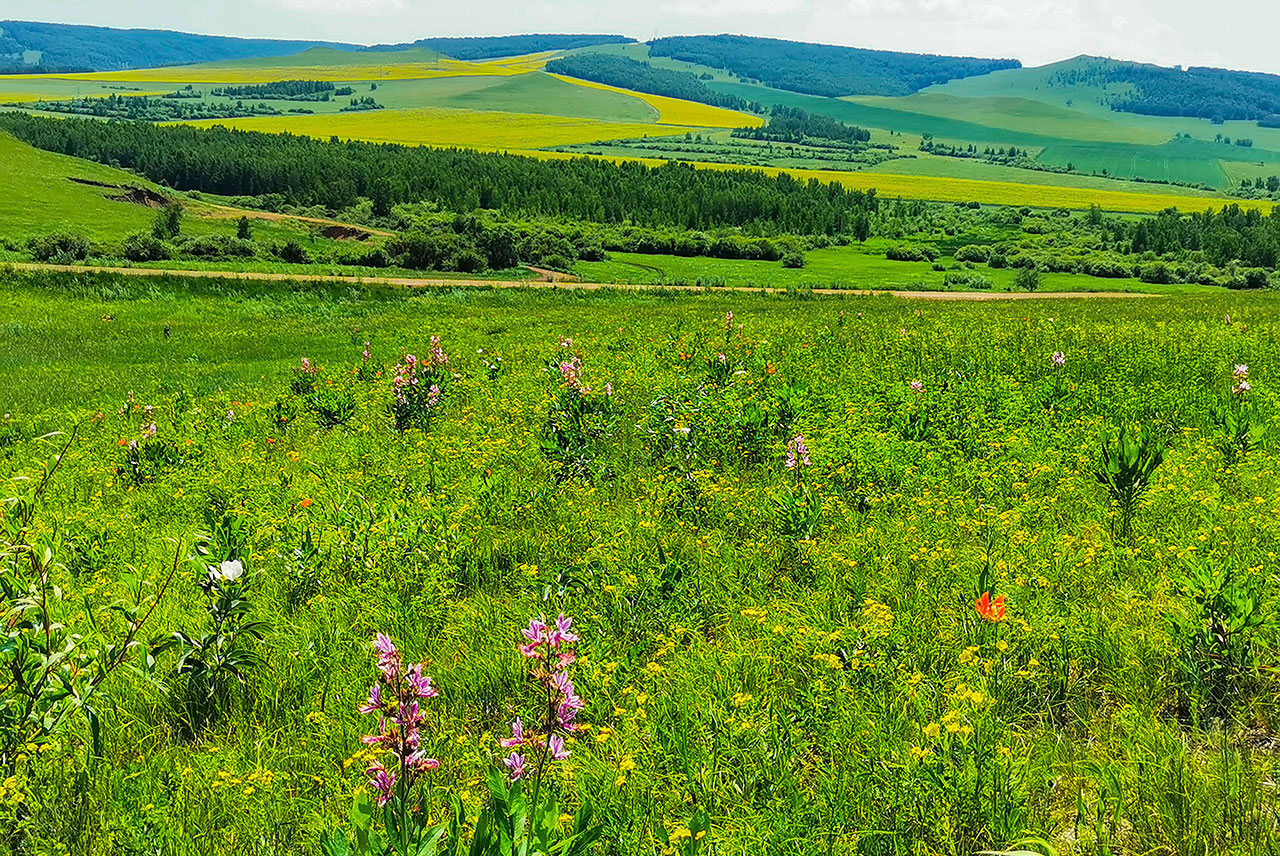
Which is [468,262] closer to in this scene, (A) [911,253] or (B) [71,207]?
(B) [71,207]

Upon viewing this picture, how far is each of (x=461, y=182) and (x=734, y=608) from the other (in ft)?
464

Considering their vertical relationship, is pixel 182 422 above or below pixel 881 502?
below

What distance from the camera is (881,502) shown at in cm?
642

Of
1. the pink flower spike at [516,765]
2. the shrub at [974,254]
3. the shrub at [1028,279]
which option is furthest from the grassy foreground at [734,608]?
the shrub at [974,254]

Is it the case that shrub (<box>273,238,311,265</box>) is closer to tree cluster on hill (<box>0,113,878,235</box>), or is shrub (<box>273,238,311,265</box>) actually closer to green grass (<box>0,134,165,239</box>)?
green grass (<box>0,134,165,239</box>)

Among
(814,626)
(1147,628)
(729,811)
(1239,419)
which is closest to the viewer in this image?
(729,811)

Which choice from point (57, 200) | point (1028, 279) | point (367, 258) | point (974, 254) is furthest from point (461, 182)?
point (1028, 279)

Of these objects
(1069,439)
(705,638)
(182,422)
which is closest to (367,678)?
(705,638)

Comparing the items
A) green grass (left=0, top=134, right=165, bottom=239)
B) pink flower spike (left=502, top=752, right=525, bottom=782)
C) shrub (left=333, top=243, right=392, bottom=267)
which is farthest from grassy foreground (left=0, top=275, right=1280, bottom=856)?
green grass (left=0, top=134, right=165, bottom=239)

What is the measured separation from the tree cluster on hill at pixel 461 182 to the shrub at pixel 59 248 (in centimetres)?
7280

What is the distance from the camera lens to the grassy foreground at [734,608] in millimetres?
3135

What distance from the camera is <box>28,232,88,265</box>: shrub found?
51794mm

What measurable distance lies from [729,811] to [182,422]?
39.8 feet

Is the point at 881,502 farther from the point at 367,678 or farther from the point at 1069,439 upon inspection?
the point at 367,678
